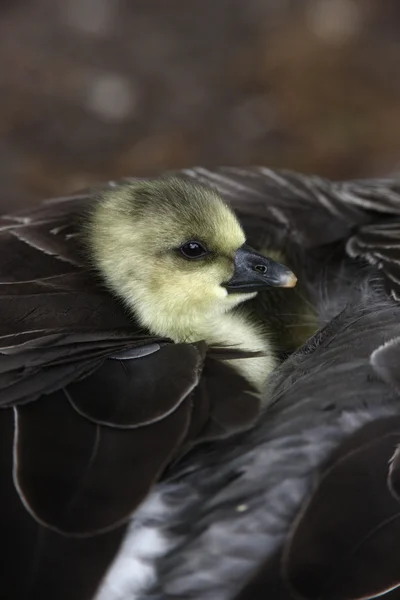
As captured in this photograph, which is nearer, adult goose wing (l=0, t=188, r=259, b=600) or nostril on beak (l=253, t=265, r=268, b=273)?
adult goose wing (l=0, t=188, r=259, b=600)

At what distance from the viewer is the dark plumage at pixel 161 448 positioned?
0.94m

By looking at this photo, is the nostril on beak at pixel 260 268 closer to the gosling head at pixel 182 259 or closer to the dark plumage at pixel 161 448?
the gosling head at pixel 182 259

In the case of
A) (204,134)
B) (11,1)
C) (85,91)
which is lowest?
(204,134)

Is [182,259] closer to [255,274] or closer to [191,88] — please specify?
[255,274]

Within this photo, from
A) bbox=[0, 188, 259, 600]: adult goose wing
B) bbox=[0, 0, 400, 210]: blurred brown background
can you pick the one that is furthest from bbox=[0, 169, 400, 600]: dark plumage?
bbox=[0, 0, 400, 210]: blurred brown background

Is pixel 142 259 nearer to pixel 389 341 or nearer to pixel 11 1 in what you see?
pixel 389 341

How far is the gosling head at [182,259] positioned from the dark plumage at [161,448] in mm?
58

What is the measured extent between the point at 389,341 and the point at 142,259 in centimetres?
36

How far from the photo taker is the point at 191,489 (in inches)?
41.0

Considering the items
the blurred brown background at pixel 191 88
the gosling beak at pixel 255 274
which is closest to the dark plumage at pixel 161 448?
the gosling beak at pixel 255 274

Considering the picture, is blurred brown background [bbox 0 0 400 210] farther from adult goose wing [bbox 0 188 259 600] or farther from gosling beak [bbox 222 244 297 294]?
adult goose wing [bbox 0 188 259 600]

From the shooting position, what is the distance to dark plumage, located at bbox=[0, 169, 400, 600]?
943mm

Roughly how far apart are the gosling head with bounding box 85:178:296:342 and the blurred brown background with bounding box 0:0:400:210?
1.45m

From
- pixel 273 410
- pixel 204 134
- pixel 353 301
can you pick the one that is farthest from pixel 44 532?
pixel 204 134
